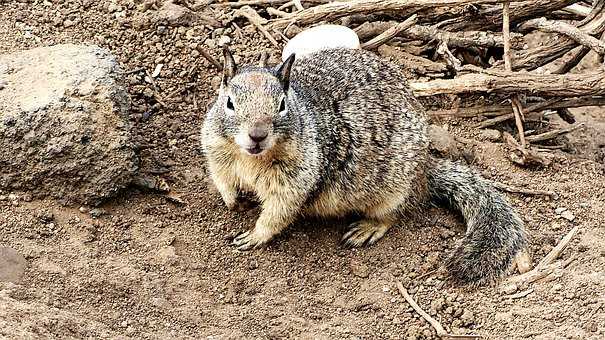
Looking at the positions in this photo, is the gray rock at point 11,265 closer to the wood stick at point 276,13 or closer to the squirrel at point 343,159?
the squirrel at point 343,159

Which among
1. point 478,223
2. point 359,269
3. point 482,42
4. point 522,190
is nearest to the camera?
point 359,269

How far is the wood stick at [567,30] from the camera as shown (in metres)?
6.14

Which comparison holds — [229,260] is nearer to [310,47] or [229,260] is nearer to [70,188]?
[70,188]

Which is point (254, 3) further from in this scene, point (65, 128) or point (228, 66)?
point (65, 128)

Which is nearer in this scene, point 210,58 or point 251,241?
point 251,241

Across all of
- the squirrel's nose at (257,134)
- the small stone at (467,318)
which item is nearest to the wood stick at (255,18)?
the squirrel's nose at (257,134)

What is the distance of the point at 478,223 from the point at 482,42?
1.79 metres

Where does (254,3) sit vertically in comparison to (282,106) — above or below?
below

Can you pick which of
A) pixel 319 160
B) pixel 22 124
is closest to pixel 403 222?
pixel 319 160

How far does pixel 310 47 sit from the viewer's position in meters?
6.18

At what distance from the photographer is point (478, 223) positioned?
17.7ft

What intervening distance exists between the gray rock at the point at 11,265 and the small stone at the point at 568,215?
3.28 meters

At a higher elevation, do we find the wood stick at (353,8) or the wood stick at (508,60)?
the wood stick at (353,8)

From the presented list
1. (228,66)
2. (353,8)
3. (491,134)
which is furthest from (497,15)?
(228,66)
